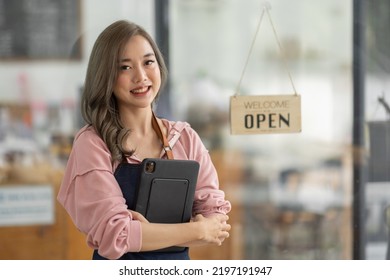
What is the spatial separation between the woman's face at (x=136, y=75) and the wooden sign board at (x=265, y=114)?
1.04ft

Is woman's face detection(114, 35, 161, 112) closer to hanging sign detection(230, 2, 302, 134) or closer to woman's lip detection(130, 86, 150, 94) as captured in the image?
woman's lip detection(130, 86, 150, 94)

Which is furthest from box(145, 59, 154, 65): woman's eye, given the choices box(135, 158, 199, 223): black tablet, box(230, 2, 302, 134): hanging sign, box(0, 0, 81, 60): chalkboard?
box(0, 0, 81, 60): chalkboard

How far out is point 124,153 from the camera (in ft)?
5.98

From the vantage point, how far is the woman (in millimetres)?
1781

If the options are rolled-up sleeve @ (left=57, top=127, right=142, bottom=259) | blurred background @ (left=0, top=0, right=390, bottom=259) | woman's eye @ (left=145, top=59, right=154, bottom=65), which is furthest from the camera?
blurred background @ (left=0, top=0, right=390, bottom=259)

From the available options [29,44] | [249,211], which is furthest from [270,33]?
[29,44]

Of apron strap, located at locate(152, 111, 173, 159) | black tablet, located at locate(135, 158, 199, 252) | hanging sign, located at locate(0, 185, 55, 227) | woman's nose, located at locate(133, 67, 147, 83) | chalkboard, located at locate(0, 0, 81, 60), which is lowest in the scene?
→ hanging sign, located at locate(0, 185, 55, 227)

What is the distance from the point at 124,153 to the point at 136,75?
0.58ft

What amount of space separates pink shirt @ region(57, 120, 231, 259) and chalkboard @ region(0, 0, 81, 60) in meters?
0.57

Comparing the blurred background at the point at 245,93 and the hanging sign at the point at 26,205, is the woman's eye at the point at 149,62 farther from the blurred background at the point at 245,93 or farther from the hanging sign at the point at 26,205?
the hanging sign at the point at 26,205

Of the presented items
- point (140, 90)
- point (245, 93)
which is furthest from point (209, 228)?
point (245, 93)

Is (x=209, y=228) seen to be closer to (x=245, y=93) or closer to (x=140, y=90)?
(x=140, y=90)

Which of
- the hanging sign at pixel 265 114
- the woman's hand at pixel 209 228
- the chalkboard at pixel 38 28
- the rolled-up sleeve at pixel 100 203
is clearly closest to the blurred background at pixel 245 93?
the chalkboard at pixel 38 28

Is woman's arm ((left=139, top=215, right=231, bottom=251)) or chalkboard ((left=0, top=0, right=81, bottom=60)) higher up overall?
chalkboard ((left=0, top=0, right=81, bottom=60))
